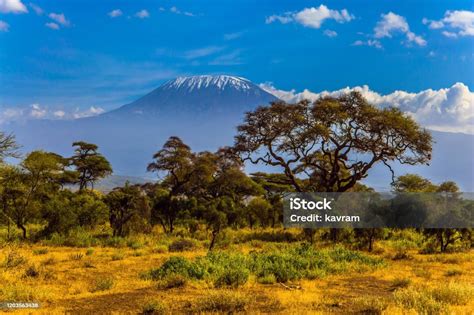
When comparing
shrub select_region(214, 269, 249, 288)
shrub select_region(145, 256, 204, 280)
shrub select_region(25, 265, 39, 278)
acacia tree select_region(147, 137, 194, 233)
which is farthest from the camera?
acacia tree select_region(147, 137, 194, 233)

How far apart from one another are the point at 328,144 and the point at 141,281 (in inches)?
757

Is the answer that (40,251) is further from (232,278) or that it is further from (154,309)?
(154,309)

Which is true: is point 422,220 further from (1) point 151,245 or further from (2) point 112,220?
(2) point 112,220

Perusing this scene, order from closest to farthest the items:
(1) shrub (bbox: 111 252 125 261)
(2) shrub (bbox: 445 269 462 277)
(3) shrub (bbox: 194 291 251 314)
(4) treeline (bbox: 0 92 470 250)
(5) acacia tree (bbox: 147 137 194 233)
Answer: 1. (3) shrub (bbox: 194 291 251 314)
2. (2) shrub (bbox: 445 269 462 277)
3. (1) shrub (bbox: 111 252 125 261)
4. (4) treeline (bbox: 0 92 470 250)
5. (5) acacia tree (bbox: 147 137 194 233)

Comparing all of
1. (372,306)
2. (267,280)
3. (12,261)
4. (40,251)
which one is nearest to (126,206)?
(40,251)

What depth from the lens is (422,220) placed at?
26.8m

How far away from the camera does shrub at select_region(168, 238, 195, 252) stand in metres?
25.0

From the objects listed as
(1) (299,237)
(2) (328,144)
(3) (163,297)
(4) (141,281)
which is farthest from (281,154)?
(3) (163,297)

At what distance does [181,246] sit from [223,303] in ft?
47.8

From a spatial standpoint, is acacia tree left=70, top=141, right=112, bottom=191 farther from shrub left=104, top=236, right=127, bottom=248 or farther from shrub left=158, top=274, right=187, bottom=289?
shrub left=158, top=274, right=187, bottom=289
